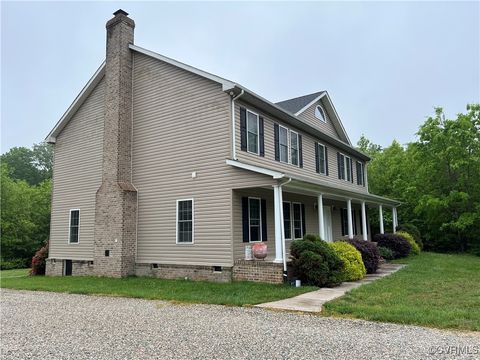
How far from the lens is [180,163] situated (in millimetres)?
13312

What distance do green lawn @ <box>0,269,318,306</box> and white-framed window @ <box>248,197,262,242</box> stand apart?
216 cm

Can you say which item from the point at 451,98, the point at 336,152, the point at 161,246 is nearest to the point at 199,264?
the point at 161,246

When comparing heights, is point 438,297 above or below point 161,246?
below

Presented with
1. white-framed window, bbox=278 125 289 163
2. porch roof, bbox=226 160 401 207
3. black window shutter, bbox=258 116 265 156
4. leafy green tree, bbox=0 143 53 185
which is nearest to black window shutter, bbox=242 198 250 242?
porch roof, bbox=226 160 401 207

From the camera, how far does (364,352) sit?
16.1ft

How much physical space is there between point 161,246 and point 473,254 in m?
20.9

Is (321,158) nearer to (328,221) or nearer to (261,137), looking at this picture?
(328,221)

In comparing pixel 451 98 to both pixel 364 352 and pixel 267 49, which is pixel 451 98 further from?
pixel 364 352

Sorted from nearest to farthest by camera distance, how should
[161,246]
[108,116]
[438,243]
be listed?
[161,246] < [108,116] < [438,243]

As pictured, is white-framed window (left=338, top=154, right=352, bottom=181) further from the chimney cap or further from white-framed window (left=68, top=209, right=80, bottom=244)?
white-framed window (left=68, top=209, right=80, bottom=244)

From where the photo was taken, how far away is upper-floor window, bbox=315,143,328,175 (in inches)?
692

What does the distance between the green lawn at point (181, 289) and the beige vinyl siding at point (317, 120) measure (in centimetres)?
931

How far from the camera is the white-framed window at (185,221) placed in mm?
12680

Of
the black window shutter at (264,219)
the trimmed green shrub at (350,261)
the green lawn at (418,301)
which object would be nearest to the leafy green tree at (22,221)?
the black window shutter at (264,219)
